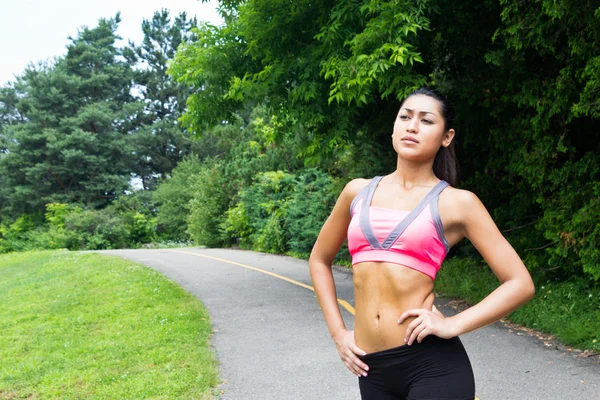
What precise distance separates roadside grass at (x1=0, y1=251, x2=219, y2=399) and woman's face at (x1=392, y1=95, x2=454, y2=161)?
4168 mm

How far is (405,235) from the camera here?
7.02 ft

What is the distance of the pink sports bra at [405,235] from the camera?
2.14 meters

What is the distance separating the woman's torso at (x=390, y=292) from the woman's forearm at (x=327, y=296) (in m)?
0.15

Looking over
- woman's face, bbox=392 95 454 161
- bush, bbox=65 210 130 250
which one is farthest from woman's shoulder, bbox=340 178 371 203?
bush, bbox=65 210 130 250

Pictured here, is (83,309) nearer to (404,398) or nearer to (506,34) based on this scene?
(506,34)

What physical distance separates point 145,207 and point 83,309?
4062 centimetres

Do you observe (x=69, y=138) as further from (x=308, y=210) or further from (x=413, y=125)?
(x=413, y=125)

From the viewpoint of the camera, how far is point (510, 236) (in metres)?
10.9

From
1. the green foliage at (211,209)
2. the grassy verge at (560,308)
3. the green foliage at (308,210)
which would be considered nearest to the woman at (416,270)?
the grassy verge at (560,308)

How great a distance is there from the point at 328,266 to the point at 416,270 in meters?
0.48

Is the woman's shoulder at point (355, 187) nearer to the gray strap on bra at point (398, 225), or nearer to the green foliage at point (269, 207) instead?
the gray strap on bra at point (398, 225)

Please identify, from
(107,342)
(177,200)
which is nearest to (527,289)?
→ (107,342)

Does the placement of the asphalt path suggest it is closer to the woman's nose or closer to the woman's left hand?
the woman's left hand

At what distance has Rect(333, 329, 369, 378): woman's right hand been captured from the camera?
89.2 inches
